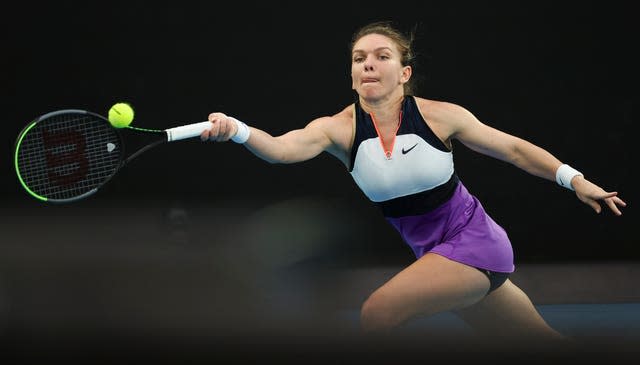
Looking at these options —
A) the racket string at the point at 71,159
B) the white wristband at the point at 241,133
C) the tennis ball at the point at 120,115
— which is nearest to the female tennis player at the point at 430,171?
the white wristband at the point at 241,133

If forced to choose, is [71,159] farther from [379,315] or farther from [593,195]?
[593,195]

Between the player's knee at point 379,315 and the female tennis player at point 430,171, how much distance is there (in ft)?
0.08

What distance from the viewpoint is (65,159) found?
3.01 metres

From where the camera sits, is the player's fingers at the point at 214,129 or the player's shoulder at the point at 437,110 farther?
the player's shoulder at the point at 437,110

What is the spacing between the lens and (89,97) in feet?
15.7

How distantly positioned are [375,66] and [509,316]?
998 millimetres

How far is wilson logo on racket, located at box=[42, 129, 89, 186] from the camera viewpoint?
3004 mm

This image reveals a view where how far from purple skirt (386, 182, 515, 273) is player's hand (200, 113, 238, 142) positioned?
75cm

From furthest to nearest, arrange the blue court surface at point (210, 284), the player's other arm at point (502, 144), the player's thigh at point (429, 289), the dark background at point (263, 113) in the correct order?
1. the dark background at point (263, 113)
2. the blue court surface at point (210, 284)
3. the player's other arm at point (502, 144)
4. the player's thigh at point (429, 289)

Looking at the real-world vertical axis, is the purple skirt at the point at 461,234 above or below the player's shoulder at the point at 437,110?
below

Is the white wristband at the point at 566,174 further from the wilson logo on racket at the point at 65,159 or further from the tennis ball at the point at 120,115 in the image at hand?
the wilson logo on racket at the point at 65,159

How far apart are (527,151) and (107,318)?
2.54 m

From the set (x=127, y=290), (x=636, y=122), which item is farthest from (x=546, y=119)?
(x=127, y=290)

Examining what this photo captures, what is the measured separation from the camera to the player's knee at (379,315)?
2820 mm
